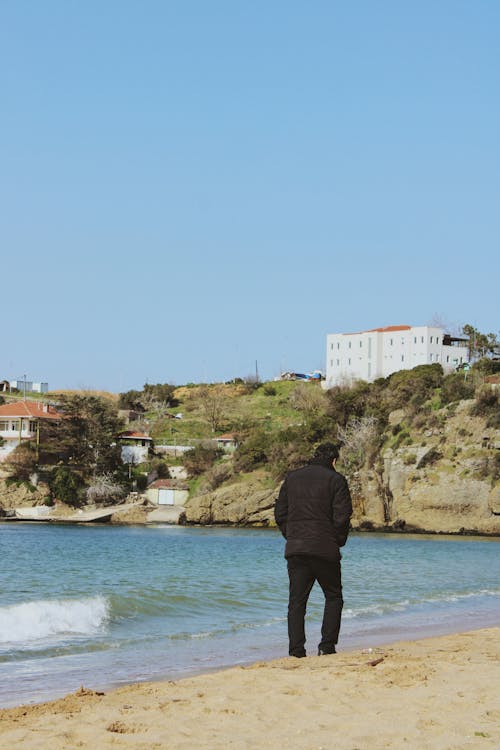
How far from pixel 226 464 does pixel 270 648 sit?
71.5 m

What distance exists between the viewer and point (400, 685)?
8367 mm

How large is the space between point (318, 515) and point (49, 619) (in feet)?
25.2

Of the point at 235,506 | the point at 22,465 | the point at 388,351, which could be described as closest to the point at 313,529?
the point at 235,506

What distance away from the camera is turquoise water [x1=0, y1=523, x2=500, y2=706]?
38.5 feet

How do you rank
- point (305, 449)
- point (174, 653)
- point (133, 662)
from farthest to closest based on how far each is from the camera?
1. point (305, 449)
2. point (174, 653)
3. point (133, 662)

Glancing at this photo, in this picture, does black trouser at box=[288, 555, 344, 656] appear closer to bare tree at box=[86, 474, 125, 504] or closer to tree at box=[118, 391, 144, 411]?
bare tree at box=[86, 474, 125, 504]

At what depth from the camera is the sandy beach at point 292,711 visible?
252 inches

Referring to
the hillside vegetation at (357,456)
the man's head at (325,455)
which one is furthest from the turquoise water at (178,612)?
the hillside vegetation at (357,456)

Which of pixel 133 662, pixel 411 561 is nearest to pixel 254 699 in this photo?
pixel 133 662

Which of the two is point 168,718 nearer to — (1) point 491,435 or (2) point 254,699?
(2) point 254,699

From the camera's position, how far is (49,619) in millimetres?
16188

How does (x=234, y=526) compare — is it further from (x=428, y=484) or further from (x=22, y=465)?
(x=22, y=465)

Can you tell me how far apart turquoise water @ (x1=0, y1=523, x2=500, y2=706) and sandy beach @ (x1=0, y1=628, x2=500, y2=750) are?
5.93 ft

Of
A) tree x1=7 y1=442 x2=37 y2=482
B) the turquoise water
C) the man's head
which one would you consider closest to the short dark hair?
the man's head
